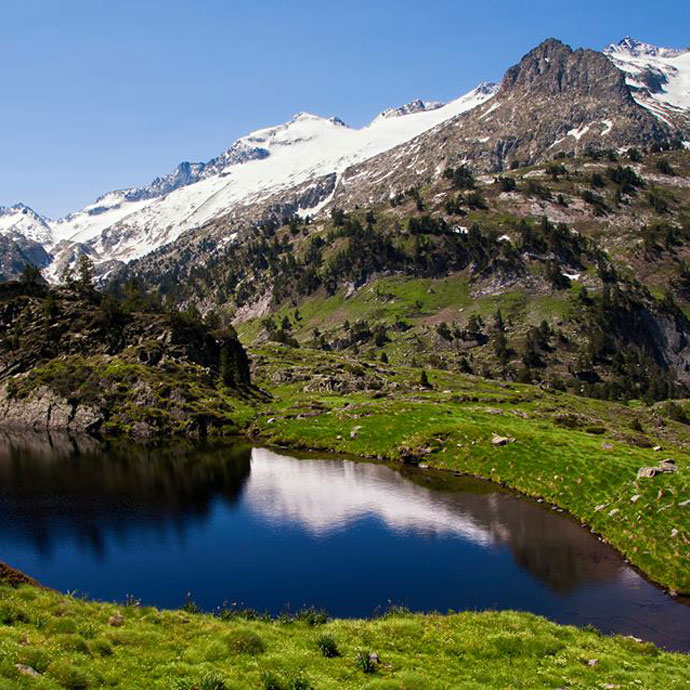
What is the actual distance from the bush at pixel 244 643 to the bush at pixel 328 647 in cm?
279

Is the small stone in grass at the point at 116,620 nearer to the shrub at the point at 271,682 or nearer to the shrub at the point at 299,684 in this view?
the shrub at the point at 271,682

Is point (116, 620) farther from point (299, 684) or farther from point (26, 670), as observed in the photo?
point (299, 684)

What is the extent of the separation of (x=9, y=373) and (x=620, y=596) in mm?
121762

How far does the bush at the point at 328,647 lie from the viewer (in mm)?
26328

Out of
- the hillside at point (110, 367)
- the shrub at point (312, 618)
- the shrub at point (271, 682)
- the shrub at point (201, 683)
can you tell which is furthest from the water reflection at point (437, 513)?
the hillside at point (110, 367)

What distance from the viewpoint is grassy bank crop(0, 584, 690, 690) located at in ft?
67.7

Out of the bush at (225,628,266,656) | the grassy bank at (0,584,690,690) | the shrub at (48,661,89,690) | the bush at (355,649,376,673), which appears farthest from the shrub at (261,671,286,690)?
the shrub at (48,661,89,690)

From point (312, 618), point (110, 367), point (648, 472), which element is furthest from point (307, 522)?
point (110, 367)

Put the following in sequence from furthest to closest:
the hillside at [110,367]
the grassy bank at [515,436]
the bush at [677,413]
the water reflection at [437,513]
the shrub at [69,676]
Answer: the bush at [677,413], the hillside at [110,367], the grassy bank at [515,436], the water reflection at [437,513], the shrub at [69,676]

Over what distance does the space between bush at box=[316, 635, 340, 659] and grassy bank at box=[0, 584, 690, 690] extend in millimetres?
65

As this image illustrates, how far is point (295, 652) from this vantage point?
2600 centimetres

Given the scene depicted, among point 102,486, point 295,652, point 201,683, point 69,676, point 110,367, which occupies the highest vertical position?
point 110,367

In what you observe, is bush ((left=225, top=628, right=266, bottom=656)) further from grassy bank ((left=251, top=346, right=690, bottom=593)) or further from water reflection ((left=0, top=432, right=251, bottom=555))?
grassy bank ((left=251, top=346, right=690, bottom=593))

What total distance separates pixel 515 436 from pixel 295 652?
5629 cm
